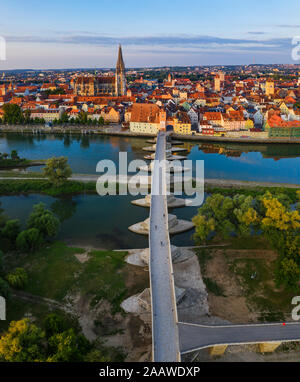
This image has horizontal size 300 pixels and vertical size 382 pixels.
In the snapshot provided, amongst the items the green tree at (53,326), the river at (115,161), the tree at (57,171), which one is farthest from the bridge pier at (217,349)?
the tree at (57,171)

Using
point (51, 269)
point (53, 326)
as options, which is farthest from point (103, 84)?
point (53, 326)

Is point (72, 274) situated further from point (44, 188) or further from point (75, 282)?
point (44, 188)

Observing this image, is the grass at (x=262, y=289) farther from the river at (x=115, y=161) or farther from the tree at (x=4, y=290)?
the tree at (x=4, y=290)

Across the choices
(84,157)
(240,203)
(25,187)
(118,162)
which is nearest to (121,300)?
(240,203)

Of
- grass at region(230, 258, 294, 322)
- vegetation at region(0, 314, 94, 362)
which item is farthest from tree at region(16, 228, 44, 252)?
grass at region(230, 258, 294, 322)

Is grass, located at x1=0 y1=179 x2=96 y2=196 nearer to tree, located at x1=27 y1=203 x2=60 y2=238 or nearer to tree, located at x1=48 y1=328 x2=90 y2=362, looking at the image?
tree, located at x1=27 y1=203 x2=60 y2=238
